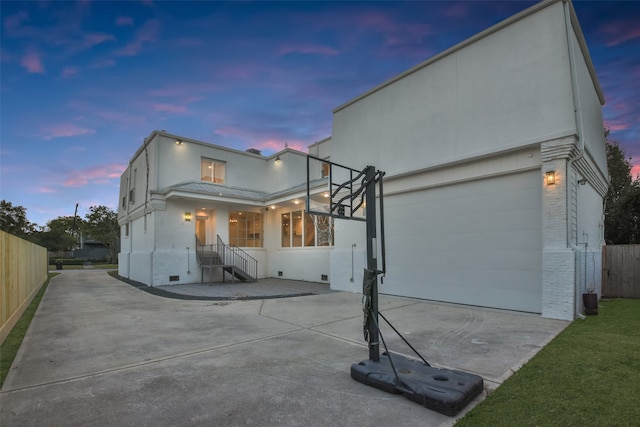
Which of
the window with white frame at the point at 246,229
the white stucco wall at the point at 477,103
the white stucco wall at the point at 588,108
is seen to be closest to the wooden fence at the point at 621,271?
the white stucco wall at the point at 588,108

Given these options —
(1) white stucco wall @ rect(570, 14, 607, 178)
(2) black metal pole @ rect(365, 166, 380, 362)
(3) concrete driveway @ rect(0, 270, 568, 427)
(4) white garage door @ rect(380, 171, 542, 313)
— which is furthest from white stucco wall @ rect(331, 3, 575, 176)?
(2) black metal pole @ rect(365, 166, 380, 362)

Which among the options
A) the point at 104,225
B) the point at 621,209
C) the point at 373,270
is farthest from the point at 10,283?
the point at 104,225

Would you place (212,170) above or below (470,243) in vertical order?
above

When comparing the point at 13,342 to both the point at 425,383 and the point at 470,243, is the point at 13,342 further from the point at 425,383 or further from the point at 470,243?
the point at 470,243

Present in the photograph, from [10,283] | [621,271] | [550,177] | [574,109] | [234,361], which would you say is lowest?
[234,361]

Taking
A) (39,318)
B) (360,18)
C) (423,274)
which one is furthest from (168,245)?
(360,18)

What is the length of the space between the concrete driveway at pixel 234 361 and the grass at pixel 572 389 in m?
0.25

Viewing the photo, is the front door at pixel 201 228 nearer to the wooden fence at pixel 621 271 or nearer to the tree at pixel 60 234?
the wooden fence at pixel 621 271

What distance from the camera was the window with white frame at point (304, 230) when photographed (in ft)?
44.8

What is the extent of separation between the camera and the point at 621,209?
15289 millimetres

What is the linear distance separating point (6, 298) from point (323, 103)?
11.4 metres

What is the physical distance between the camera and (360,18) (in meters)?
9.55

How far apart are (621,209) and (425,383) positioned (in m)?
18.3

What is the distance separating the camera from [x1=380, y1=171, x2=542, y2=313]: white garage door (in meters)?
7.03
